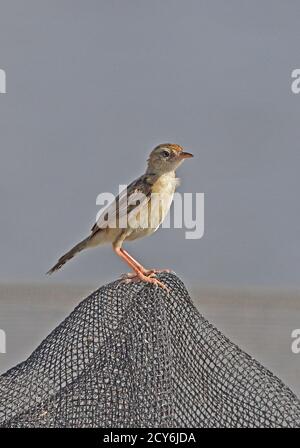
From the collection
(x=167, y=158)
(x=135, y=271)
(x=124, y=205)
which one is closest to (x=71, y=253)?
(x=124, y=205)

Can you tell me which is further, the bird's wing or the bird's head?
the bird's head

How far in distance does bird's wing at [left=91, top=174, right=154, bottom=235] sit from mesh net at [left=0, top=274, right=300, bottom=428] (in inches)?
27.7

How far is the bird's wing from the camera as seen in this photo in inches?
230

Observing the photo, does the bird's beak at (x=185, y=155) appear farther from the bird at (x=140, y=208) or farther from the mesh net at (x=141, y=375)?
the mesh net at (x=141, y=375)

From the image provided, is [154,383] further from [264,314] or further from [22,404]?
[264,314]

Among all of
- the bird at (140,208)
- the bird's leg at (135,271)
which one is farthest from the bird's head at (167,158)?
the bird's leg at (135,271)

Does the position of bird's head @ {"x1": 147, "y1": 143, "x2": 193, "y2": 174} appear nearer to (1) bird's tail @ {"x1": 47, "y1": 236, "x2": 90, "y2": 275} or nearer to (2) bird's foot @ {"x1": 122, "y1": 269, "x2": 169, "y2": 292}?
(1) bird's tail @ {"x1": 47, "y1": 236, "x2": 90, "y2": 275}

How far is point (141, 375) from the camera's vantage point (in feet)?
16.2

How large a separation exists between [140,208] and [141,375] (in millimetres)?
1162

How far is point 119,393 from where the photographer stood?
4996 mm

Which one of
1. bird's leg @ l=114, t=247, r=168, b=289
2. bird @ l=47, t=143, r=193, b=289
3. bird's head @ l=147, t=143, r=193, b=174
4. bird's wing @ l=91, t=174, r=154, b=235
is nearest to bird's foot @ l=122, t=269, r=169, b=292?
bird's leg @ l=114, t=247, r=168, b=289

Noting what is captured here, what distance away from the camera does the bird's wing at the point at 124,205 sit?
5.85 meters
